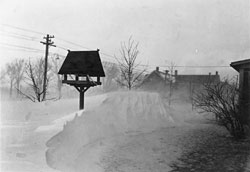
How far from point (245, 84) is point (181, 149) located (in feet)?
4.86

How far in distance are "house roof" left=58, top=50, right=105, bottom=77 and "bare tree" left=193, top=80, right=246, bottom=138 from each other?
216 centimetres

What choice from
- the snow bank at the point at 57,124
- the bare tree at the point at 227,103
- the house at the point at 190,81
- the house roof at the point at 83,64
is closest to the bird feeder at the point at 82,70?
the house roof at the point at 83,64

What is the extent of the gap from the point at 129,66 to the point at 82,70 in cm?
76

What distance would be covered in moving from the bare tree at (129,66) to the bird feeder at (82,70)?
13.4 inches

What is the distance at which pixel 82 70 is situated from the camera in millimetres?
3400

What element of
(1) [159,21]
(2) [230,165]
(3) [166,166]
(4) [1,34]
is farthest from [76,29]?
(2) [230,165]

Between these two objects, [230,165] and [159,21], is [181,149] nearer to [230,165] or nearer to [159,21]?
[230,165]

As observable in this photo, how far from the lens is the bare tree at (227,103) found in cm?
364

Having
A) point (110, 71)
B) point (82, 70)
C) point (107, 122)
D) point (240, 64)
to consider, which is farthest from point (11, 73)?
point (240, 64)

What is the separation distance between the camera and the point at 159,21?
2.92 metres

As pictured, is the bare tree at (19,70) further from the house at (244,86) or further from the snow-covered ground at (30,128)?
the house at (244,86)

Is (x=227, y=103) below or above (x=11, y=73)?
below

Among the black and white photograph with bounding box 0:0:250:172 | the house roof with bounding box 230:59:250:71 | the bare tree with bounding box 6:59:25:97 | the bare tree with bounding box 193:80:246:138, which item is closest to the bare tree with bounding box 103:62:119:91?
the black and white photograph with bounding box 0:0:250:172

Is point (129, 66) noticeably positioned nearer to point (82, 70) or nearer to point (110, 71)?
point (110, 71)
